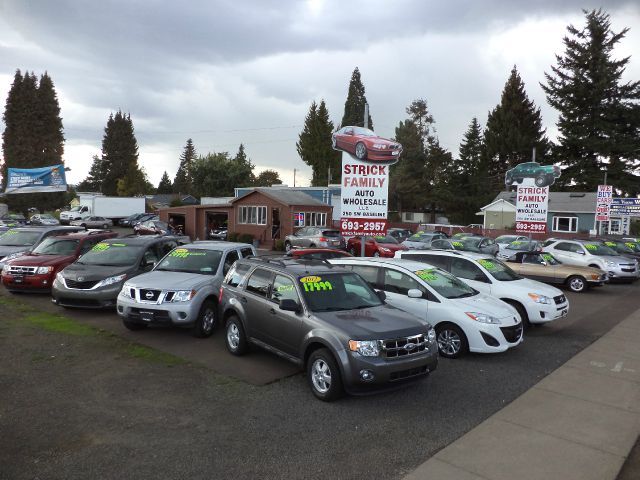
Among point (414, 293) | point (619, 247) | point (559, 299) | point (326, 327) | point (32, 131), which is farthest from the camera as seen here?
point (32, 131)

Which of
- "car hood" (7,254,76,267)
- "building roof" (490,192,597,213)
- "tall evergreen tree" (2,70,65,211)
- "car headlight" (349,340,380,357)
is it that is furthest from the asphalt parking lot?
"tall evergreen tree" (2,70,65,211)

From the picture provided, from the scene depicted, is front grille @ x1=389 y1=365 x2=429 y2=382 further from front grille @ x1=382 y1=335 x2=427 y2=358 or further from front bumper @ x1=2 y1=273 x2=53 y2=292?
front bumper @ x1=2 y1=273 x2=53 y2=292

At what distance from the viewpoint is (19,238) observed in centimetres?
1569

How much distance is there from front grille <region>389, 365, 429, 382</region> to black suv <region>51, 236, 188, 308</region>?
22.7ft

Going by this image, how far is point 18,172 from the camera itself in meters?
27.2

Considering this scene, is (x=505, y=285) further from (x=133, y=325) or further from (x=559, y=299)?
(x=133, y=325)

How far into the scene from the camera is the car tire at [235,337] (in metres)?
7.71

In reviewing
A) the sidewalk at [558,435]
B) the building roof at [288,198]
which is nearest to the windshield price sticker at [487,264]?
the sidewalk at [558,435]

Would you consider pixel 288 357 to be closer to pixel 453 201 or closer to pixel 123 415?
pixel 123 415

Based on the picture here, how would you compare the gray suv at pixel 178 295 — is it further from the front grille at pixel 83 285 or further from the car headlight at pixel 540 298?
the car headlight at pixel 540 298

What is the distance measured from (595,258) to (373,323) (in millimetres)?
16555

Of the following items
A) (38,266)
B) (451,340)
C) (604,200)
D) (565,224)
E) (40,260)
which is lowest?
(451,340)

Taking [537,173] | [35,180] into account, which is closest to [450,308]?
[537,173]

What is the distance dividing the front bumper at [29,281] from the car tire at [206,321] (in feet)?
17.8
